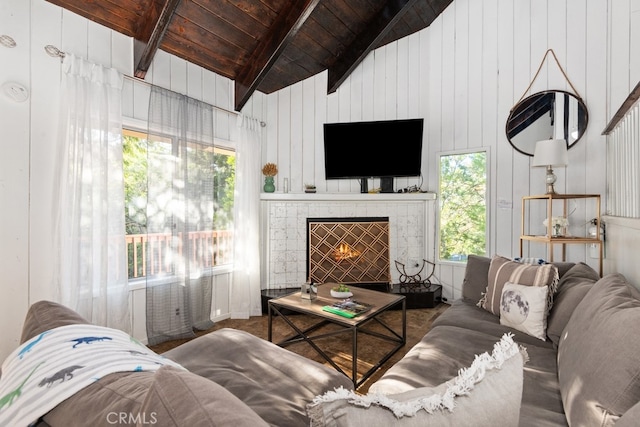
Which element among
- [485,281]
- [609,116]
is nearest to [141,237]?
[485,281]

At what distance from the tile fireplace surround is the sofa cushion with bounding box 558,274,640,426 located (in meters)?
2.72

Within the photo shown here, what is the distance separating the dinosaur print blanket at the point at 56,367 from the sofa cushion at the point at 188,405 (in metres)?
0.27

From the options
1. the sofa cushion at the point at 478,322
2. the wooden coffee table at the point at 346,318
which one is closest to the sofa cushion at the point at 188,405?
the wooden coffee table at the point at 346,318

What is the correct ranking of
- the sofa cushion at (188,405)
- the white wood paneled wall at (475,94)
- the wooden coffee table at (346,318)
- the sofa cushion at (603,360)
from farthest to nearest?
1. the white wood paneled wall at (475,94)
2. the wooden coffee table at (346,318)
3. the sofa cushion at (603,360)
4. the sofa cushion at (188,405)

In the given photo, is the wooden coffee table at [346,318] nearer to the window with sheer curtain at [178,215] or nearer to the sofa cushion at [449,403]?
the window with sheer curtain at [178,215]

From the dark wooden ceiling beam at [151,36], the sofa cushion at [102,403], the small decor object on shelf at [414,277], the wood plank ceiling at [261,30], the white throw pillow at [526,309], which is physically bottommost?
the small decor object on shelf at [414,277]

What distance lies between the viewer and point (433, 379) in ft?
4.72

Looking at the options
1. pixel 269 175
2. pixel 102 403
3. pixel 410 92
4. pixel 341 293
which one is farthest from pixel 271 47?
pixel 102 403

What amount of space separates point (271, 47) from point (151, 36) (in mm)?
1178

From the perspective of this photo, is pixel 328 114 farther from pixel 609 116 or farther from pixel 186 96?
pixel 609 116

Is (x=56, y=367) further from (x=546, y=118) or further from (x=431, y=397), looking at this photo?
(x=546, y=118)

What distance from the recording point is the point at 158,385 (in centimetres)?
56

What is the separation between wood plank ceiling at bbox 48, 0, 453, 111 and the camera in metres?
2.66

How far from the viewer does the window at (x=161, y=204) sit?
2959 mm
